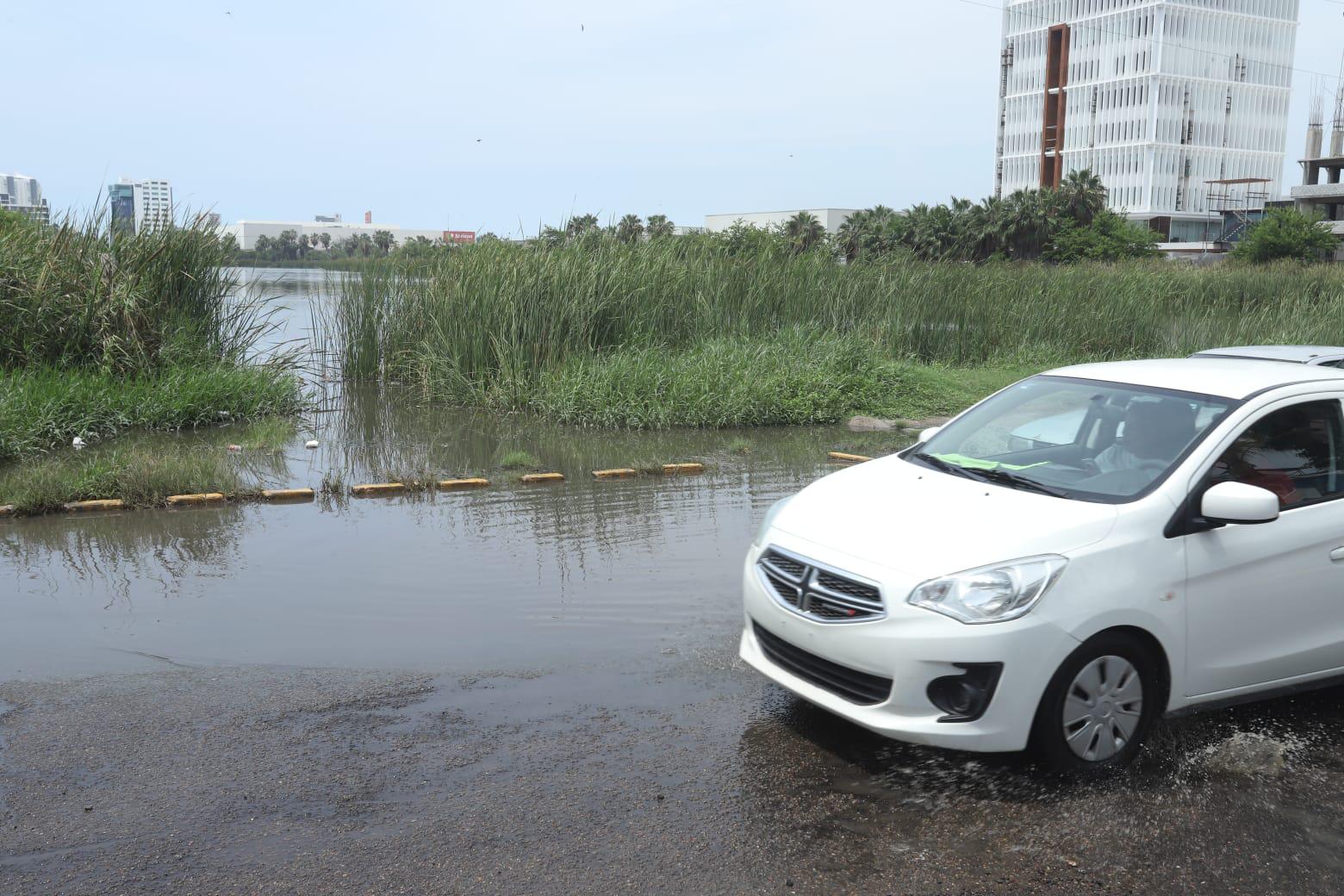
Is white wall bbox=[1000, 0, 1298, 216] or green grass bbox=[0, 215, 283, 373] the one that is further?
white wall bbox=[1000, 0, 1298, 216]

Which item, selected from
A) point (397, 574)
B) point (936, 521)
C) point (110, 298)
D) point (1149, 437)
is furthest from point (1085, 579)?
point (110, 298)

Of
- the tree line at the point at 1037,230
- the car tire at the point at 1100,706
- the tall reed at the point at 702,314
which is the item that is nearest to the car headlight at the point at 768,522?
the car tire at the point at 1100,706

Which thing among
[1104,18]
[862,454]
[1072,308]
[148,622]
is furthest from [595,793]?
[1104,18]

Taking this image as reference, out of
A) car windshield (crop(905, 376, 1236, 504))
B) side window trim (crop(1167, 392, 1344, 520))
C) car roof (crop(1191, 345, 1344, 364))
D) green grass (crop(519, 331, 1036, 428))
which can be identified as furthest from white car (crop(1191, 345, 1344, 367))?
green grass (crop(519, 331, 1036, 428))

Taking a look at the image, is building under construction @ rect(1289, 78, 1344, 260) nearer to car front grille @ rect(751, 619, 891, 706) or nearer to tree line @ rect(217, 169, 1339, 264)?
tree line @ rect(217, 169, 1339, 264)

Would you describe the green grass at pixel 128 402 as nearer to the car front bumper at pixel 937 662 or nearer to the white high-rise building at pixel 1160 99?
the car front bumper at pixel 937 662

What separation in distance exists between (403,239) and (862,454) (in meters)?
11.4

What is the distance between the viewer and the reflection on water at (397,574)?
19.1 feet

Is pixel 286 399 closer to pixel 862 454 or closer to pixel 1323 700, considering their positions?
pixel 862 454

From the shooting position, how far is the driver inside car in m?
4.66

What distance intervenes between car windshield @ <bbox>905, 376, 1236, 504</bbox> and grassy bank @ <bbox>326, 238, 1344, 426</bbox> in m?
8.83

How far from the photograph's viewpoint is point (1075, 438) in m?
5.26

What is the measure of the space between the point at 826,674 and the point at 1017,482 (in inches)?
49.1

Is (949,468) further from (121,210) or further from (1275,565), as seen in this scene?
(121,210)
